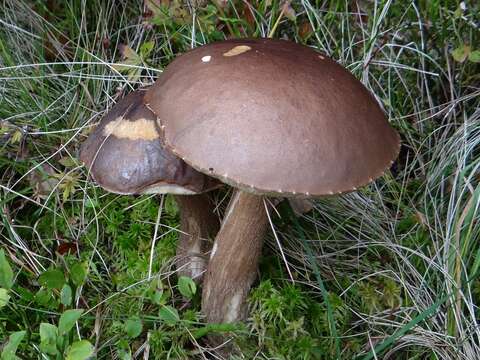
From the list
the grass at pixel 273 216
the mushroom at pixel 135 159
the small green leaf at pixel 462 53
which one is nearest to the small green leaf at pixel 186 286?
the grass at pixel 273 216

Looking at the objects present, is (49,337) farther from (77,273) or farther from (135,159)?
(135,159)

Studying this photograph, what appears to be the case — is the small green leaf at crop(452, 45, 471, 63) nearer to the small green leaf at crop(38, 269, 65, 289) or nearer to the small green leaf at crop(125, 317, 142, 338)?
the small green leaf at crop(125, 317, 142, 338)

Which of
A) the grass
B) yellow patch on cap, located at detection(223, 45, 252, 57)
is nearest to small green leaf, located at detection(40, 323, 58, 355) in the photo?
the grass

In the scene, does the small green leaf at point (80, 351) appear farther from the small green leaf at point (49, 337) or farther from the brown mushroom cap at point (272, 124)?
the brown mushroom cap at point (272, 124)

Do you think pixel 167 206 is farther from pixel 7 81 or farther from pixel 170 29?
pixel 7 81

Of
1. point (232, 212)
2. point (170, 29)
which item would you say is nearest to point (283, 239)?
point (232, 212)

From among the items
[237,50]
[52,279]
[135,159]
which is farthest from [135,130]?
[52,279]
